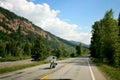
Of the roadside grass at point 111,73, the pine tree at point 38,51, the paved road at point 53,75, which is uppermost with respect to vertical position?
the pine tree at point 38,51

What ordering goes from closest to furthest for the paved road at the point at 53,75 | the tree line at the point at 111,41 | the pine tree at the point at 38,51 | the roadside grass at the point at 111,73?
the paved road at the point at 53,75
the roadside grass at the point at 111,73
the tree line at the point at 111,41
the pine tree at the point at 38,51

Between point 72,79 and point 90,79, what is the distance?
1.49m

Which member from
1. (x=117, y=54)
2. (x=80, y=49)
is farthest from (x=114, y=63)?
(x=80, y=49)

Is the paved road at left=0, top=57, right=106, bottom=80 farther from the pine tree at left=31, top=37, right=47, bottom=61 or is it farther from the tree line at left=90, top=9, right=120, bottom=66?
the pine tree at left=31, top=37, right=47, bottom=61

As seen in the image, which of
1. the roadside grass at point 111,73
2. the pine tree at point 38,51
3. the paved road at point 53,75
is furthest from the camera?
the pine tree at point 38,51

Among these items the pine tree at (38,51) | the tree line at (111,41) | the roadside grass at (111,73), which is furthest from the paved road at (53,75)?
the pine tree at (38,51)

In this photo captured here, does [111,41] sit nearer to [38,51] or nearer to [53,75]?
[38,51]

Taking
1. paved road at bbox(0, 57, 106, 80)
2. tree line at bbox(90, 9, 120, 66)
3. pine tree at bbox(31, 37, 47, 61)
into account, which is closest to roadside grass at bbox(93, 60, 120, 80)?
paved road at bbox(0, 57, 106, 80)

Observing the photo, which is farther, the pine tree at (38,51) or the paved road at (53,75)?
the pine tree at (38,51)

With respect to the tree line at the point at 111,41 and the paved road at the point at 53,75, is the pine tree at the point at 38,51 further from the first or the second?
the paved road at the point at 53,75

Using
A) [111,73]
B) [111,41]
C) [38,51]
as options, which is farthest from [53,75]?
[38,51]

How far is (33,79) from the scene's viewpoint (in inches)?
664

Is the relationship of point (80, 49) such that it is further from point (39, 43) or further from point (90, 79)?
point (90, 79)

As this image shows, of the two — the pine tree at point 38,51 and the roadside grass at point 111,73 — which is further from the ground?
the pine tree at point 38,51
